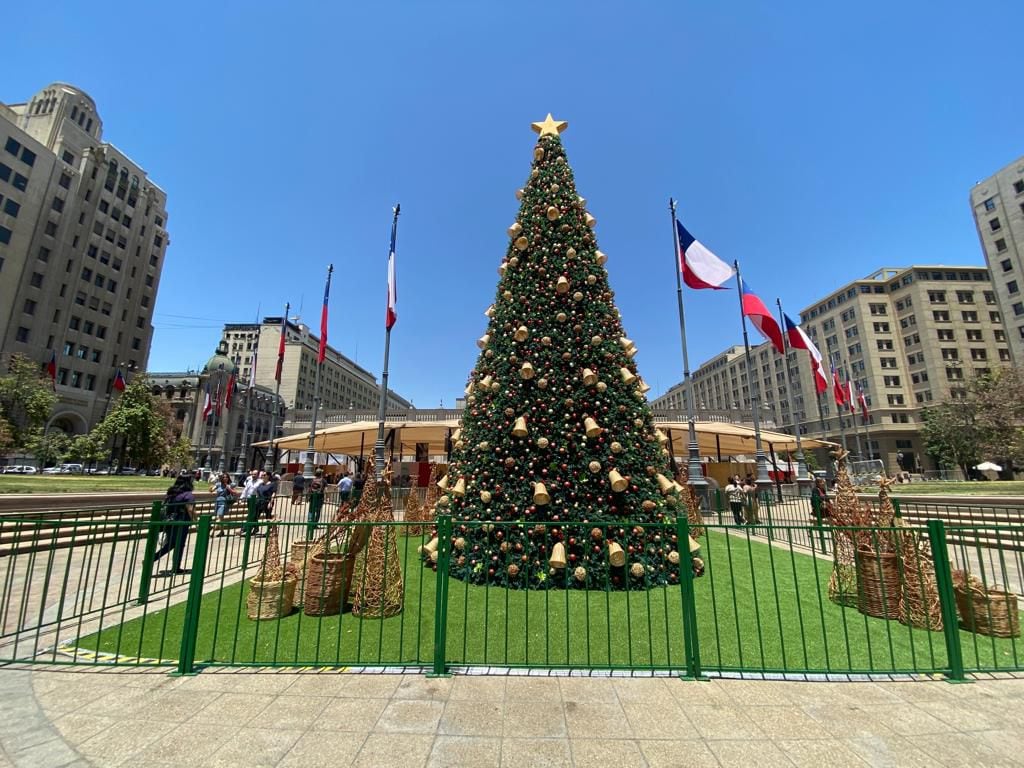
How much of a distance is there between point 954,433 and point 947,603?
56698 mm

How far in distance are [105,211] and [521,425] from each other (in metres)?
78.1

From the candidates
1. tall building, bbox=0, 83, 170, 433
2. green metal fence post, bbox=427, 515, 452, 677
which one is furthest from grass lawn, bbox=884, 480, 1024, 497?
tall building, bbox=0, 83, 170, 433

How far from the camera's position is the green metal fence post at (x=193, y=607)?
4.41 m

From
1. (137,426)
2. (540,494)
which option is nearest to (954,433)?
(540,494)

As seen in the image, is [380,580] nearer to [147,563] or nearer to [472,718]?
[472,718]

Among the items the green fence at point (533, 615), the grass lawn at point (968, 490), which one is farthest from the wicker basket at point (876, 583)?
the grass lawn at point (968, 490)

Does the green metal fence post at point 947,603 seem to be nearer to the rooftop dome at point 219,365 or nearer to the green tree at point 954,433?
the green tree at point 954,433

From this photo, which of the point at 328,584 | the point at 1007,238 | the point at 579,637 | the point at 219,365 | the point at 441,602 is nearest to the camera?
the point at 441,602

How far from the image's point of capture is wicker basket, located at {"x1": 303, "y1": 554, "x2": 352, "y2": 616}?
6.14 meters

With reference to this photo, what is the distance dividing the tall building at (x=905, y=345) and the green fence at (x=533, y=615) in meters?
60.5

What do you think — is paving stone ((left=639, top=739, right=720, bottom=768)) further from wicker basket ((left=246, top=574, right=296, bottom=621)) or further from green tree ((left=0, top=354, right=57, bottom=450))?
green tree ((left=0, top=354, right=57, bottom=450))

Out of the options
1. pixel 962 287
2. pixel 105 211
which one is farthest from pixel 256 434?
pixel 962 287

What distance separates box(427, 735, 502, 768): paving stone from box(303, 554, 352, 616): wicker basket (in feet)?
11.0

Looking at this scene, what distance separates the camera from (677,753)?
123 inches
